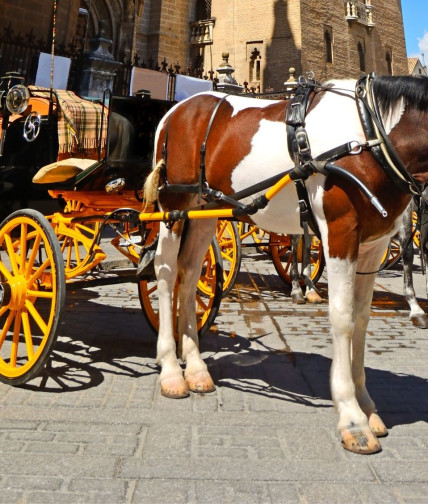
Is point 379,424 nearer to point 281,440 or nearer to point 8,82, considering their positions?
point 281,440

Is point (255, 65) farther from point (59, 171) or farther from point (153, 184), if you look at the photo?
point (153, 184)

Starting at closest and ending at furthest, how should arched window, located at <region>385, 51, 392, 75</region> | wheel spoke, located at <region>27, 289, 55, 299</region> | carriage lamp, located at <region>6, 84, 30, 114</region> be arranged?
wheel spoke, located at <region>27, 289, 55, 299</region>, carriage lamp, located at <region>6, 84, 30, 114</region>, arched window, located at <region>385, 51, 392, 75</region>

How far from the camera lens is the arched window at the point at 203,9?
3506 centimetres

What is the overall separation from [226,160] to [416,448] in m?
2.04

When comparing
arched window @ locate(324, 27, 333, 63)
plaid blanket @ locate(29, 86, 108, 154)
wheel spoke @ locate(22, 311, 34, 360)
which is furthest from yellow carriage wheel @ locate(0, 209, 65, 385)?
arched window @ locate(324, 27, 333, 63)

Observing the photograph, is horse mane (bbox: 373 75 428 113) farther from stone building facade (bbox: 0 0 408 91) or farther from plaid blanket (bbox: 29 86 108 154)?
stone building facade (bbox: 0 0 408 91)

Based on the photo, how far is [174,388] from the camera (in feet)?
12.2

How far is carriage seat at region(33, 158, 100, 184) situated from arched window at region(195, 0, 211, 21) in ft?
109

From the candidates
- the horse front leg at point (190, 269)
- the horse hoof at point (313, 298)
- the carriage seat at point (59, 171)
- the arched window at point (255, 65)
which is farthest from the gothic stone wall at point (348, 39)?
the horse front leg at point (190, 269)

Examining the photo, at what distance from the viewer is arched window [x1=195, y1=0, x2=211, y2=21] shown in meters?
35.1

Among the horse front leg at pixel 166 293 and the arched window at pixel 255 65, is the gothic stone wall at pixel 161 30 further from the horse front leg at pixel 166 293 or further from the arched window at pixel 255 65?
the horse front leg at pixel 166 293

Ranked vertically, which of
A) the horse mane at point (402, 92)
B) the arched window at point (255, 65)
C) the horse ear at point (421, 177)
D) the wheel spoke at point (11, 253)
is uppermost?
the arched window at point (255, 65)

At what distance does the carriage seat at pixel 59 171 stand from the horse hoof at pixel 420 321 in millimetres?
3736

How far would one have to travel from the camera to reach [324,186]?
3072 mm
